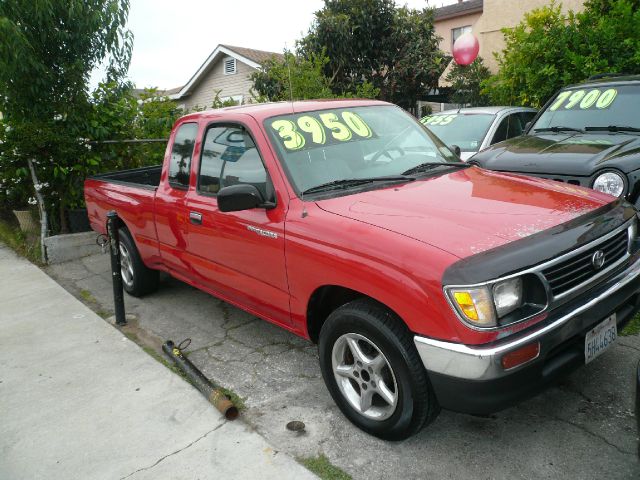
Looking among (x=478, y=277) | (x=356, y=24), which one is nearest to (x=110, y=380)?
(x=478, y=277)

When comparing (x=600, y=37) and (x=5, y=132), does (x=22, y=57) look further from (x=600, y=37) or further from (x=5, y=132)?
(x=600, y=37)

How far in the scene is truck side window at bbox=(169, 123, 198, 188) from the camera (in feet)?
13.6

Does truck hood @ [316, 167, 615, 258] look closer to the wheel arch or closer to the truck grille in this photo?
the truck grille

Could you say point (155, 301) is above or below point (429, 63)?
below

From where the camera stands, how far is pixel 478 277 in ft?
7.18

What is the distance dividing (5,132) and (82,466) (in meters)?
5.80

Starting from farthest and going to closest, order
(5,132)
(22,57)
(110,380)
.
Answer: (5,132), (22,57), (110,380)

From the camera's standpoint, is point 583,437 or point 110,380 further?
point 110,380

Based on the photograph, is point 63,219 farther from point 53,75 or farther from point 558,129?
point 558,129

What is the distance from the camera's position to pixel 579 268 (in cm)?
250

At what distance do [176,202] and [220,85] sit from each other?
1894cm

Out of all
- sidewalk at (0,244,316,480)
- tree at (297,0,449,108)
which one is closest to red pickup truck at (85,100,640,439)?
sidewalk at (0,244,316,480)

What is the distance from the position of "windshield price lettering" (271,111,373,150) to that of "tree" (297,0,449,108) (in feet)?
39.2

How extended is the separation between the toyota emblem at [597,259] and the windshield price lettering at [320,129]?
1615 millimetres
